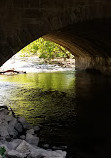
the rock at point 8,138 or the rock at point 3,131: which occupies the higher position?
the rock at point 3,131

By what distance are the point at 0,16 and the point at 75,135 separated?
4772 mm

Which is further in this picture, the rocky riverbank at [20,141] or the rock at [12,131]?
the rock at [12,131]

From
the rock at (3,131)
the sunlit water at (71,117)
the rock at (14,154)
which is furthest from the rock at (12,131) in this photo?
the rock at (14,154)

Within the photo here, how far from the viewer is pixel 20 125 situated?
7.94m

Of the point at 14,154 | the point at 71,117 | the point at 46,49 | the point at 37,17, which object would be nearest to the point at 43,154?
the point at 14,154

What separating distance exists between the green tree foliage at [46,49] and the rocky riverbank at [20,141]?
97.8 ft

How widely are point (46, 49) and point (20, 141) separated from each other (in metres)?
34.1

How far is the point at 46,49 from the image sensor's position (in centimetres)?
4009

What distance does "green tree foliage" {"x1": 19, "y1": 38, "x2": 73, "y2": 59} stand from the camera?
38425 mm

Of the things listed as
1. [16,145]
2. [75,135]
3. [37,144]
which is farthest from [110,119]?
[16,145]

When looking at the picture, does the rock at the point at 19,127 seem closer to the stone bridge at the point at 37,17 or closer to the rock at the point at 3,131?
the rock at the point at 3,131

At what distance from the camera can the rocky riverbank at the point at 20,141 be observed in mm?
5914

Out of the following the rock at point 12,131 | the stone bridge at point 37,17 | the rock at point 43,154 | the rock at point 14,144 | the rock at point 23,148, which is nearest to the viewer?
the rock at point 43,154

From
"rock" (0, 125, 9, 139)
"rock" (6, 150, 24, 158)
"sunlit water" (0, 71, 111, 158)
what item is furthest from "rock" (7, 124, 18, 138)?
"rock" (6, 150, 24, 158)
